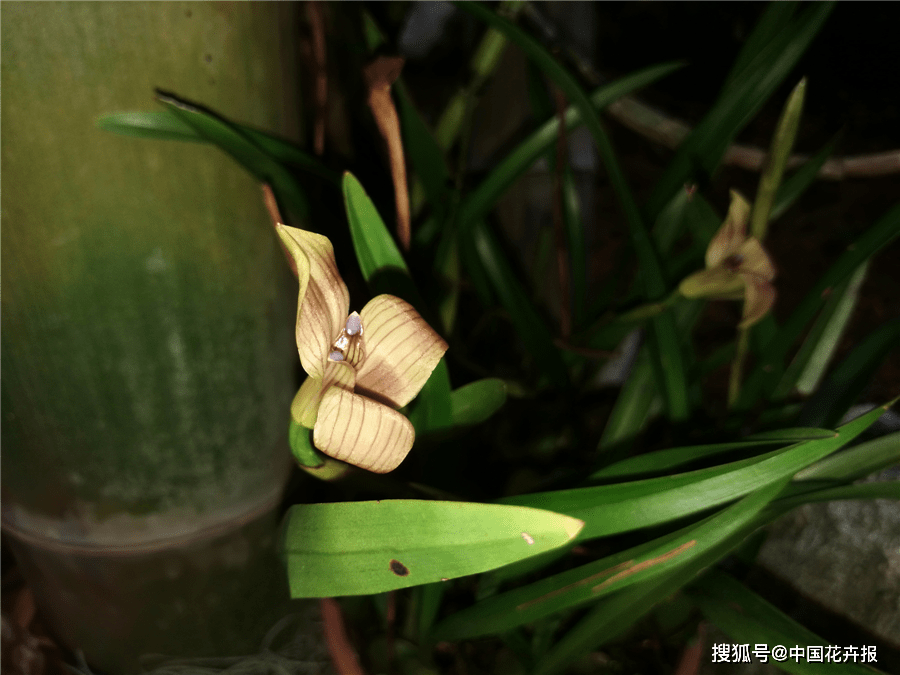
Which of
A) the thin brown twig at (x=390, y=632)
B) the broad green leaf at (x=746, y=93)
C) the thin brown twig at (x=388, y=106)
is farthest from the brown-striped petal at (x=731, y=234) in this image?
the thin brown twig at (x=390, y=632)

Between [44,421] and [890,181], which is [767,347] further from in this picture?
[890,181]

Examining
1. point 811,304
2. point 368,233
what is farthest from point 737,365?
point 368,233

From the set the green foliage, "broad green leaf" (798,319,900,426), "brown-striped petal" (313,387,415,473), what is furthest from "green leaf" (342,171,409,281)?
"broad green leaf" (798,319,900,426)

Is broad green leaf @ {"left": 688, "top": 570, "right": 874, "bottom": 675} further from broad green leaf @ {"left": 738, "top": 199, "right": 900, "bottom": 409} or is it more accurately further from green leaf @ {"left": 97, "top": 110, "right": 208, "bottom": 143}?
green leaf @ {"left": 97, "top": 110, "right": 208, "bottom": 143}

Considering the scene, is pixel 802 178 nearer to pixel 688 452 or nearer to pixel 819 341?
pixel 819 341

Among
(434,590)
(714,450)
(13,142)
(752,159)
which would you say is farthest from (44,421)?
(752,159)

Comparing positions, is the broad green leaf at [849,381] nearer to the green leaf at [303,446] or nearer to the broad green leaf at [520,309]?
the broad green leaf at [520,309]
